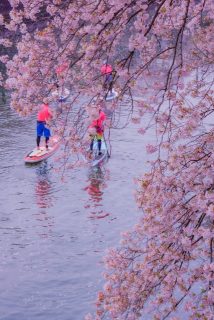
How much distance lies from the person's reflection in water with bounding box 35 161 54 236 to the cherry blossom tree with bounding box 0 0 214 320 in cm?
731

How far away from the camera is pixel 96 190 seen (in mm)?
15828

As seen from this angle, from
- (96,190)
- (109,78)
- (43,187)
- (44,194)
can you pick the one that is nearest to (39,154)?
(43,187)

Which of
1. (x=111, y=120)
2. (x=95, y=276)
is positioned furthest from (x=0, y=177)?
(x=111, y=120)

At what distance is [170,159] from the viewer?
5.98 meters

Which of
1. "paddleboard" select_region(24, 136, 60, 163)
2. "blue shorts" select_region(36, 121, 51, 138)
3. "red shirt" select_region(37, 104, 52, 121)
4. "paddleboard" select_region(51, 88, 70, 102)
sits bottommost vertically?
"paddleboard" select_region(24, 136, 60, 163)

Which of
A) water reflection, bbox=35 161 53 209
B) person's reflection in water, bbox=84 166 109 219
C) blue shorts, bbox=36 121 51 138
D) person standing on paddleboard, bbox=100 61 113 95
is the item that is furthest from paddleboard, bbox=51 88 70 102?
blue shorts, bbox=36 121 51 138

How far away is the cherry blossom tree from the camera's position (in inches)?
212

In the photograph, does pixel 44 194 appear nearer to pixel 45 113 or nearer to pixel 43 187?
pixel 43 187

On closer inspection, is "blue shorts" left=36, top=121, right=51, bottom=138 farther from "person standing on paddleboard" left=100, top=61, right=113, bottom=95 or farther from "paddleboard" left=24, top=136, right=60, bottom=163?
"person standing on paddleboard" left=100, top=61, right=113, bottom=95

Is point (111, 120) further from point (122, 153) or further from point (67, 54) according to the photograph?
point (122, 153)

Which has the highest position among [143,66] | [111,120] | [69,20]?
[69,20]

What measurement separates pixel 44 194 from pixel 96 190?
146 cm

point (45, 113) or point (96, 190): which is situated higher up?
point (45, 113)

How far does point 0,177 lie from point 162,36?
451 inches
